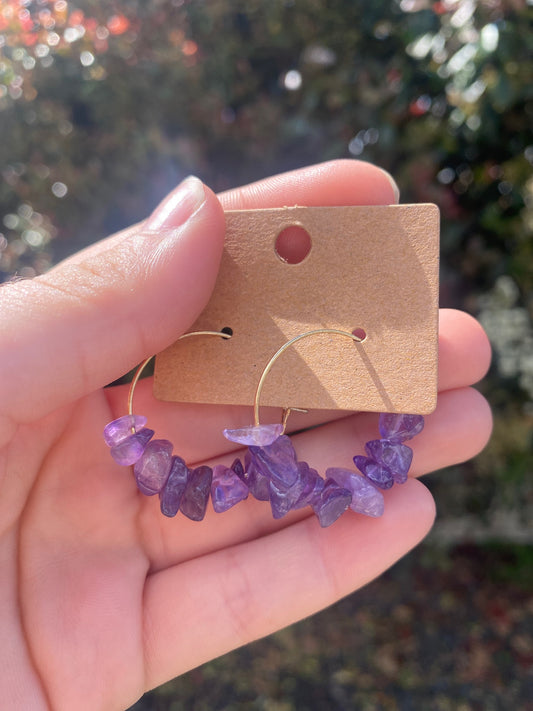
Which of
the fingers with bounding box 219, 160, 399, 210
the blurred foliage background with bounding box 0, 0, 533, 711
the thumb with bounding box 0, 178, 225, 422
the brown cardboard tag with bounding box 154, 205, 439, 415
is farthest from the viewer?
the blurred foliage background with bounding box 0, 0, 533, 711

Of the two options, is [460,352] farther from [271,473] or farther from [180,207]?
[180,207]

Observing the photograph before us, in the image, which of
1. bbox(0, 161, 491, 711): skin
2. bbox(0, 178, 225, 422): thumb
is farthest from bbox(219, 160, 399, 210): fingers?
bbox(0, 178, 225, 422): thumb

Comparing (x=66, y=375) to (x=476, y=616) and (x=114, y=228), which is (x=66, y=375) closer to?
(x=114, y=228)

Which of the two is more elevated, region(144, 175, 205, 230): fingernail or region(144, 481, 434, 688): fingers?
region(144, 175, 205, 230): fingernail

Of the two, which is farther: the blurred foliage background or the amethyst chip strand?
the blurred foliage background

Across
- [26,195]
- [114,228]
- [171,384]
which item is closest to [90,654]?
[171,384]

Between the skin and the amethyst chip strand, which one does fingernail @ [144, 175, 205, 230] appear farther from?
the amethyst chip strand

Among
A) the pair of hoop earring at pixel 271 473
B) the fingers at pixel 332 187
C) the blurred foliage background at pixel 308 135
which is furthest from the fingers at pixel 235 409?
the blurred foliage background at pixel 308 135

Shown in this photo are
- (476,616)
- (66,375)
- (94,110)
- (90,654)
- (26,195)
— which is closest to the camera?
A: (66,375)
